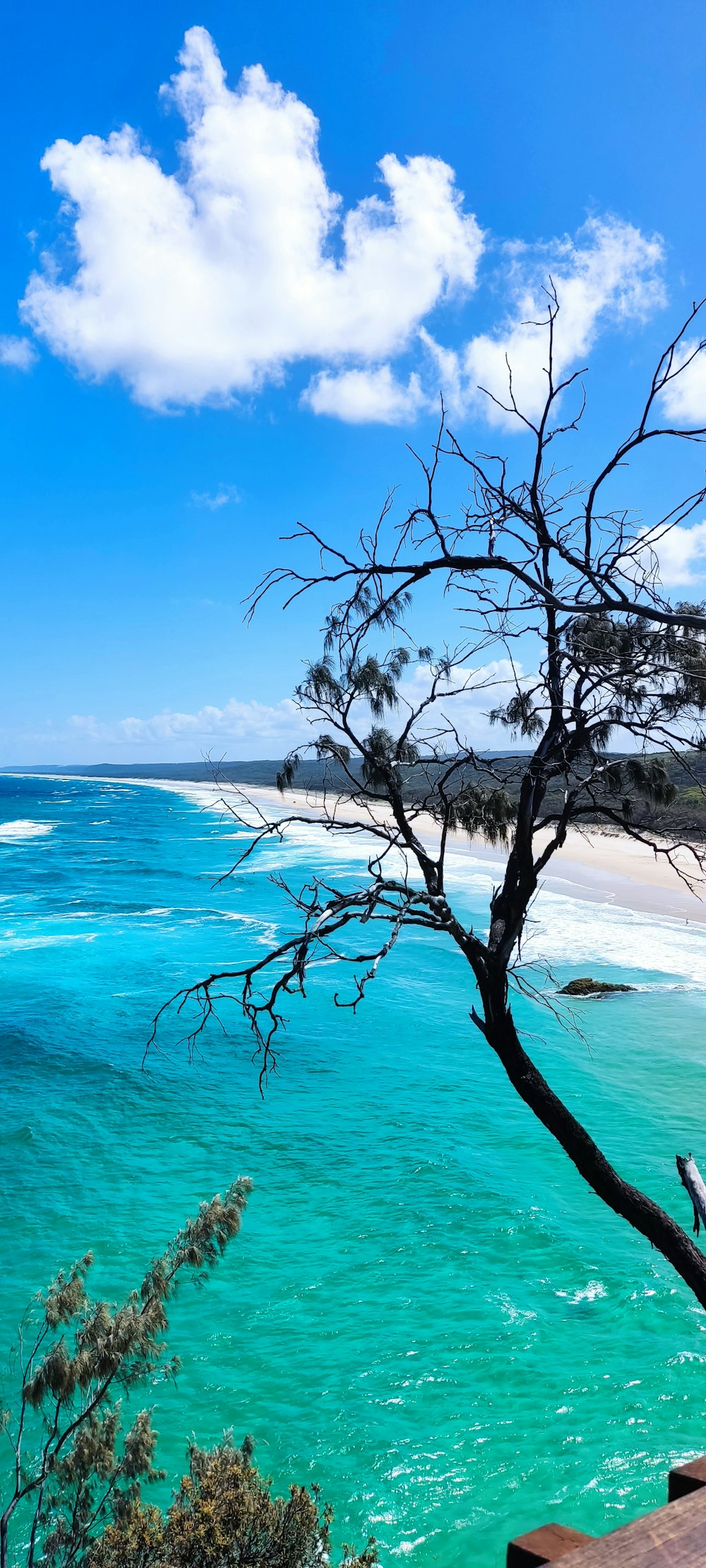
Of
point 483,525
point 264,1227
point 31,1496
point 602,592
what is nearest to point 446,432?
point 483,525

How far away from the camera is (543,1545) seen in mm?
1803

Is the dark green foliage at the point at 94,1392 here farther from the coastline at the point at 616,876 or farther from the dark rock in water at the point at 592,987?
the coastline at the point at 616,876

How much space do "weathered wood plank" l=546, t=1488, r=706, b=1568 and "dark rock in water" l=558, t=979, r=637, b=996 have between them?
61.2ft

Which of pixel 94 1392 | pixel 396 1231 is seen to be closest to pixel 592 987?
pixel 396 1231

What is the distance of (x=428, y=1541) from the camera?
5.99 metres

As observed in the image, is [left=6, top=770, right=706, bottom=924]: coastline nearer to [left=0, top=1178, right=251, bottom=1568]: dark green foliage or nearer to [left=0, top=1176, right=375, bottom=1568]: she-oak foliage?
[left=0, top=1178, right=251, bottom=1568]: dark green foliage

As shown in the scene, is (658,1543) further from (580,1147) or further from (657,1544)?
(580,1147)

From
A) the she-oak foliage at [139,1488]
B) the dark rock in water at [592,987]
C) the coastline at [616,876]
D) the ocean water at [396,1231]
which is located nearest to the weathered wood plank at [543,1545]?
the she-oak foliage at [139,1488]

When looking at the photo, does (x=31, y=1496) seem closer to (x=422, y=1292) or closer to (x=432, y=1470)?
(x=432, y=1470)

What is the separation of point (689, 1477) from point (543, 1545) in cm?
33

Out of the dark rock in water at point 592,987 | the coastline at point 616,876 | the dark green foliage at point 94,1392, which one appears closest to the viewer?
the dark green foliage at point 94,1392

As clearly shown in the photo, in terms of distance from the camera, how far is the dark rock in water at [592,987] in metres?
19.8

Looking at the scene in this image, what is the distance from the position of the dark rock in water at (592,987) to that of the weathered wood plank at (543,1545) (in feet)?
Result: 60.2

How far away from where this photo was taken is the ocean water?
6.81 m
